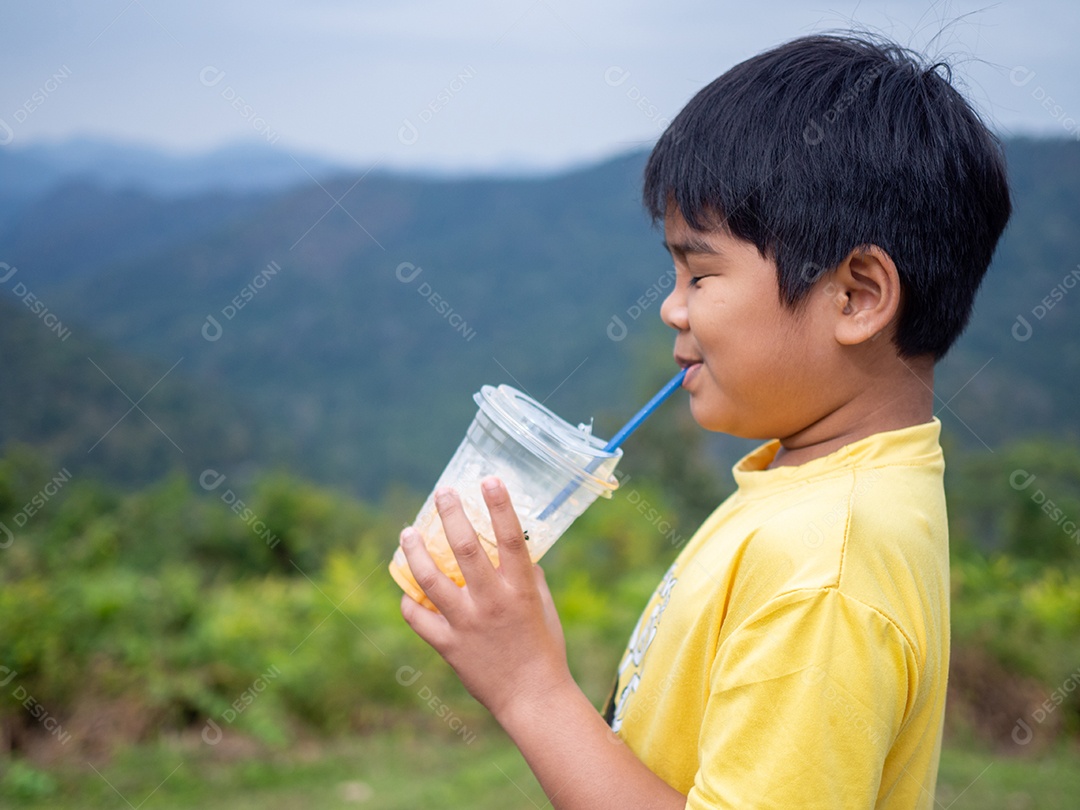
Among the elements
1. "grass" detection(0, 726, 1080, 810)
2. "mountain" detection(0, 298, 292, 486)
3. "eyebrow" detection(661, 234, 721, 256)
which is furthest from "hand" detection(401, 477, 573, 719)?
"mountain" detection(0, 298, 292, 486)

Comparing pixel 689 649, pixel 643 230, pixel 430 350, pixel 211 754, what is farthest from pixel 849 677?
pixel 430 350

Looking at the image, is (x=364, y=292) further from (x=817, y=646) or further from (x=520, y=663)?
(x=817, y=646)

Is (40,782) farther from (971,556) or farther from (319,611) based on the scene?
(971,556)

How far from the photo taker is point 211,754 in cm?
369

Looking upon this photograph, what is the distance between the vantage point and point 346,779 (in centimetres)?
372

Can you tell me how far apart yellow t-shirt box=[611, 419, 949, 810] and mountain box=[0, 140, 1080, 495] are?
21.6ft

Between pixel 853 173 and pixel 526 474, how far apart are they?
23.8 inches

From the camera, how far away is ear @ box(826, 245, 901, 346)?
1.12m

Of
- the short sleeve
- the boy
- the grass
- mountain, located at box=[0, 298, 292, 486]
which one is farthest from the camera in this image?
mountain, located at box=[0, 298, 292, 486]

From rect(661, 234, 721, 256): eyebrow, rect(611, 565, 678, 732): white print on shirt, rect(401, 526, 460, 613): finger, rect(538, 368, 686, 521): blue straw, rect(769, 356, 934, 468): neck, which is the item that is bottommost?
rect(611, 565, 678, 732): white print on shirt

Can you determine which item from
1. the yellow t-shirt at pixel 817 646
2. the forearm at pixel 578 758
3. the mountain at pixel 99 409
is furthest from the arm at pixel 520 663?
the mountain at pixel 99 409

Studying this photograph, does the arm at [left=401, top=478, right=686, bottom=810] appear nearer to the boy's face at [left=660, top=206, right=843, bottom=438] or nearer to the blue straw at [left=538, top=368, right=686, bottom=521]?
the blue straw at [left=538, top=368, right=686, bottom=521]

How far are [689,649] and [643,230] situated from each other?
27.7ft

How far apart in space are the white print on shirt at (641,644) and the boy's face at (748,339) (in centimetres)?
26
